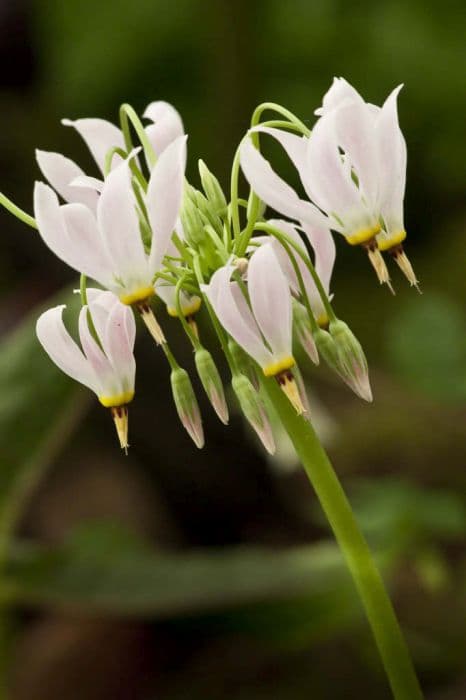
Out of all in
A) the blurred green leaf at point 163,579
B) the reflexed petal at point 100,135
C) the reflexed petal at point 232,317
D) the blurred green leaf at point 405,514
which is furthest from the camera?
the blurred green leaf at point 163,579

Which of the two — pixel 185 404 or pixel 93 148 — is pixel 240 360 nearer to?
pixel 185 404

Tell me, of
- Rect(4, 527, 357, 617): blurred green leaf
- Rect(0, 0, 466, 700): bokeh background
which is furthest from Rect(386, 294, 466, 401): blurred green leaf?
Rect(4, 527, 357, 617): blurred green leaf

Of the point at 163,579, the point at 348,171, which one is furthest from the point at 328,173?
the point at 163,579

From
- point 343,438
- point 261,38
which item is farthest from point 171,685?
point 261,38

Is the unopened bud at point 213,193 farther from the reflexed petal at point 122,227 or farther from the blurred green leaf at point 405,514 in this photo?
the blurred green leaf at point 405,514

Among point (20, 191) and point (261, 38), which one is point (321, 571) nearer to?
point (261, 38)

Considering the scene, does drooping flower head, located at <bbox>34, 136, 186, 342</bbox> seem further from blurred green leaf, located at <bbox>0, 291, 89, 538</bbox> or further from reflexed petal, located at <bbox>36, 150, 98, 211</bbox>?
blurred green leaf, located at <bbox>0, 291, 89, 538</bbox>

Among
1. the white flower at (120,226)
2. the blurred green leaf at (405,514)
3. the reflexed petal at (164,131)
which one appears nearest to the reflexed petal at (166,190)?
the white flower at (120,226)
